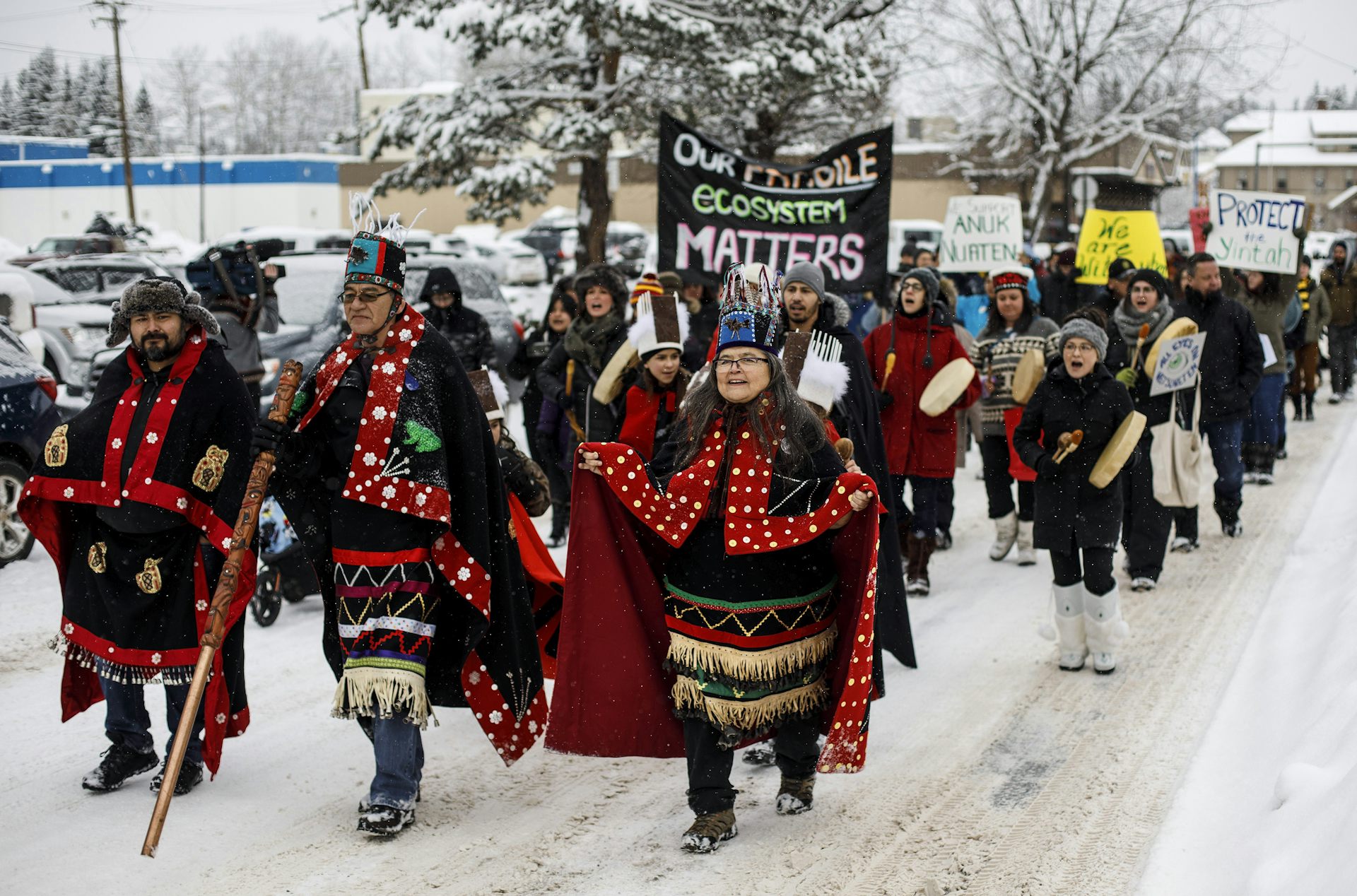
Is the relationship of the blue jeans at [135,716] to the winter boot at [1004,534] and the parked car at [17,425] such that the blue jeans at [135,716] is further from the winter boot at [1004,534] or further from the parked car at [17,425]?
the winter boot at [1004,534]

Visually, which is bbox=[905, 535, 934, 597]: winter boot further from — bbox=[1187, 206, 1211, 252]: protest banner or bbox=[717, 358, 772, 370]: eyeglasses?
bbox=[1187, 206, 1211, 252]: protest banner

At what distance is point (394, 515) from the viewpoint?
182 inches

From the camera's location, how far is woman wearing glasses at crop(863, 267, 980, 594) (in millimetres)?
8445

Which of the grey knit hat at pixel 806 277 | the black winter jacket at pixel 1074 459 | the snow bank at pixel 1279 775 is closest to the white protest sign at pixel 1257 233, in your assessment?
the snow bank at pixel 1279 775

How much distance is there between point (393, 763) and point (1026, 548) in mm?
5582

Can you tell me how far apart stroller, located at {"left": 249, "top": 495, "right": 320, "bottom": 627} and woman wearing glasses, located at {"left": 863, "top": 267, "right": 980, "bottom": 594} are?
3.52m

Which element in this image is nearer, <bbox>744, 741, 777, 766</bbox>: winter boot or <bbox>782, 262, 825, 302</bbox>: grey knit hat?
<bbox>744, 741, 777, 766</bbox>: winter boot

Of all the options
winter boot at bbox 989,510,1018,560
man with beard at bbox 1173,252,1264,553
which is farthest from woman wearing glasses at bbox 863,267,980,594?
man with beard at bbox 1173,252,1264,553

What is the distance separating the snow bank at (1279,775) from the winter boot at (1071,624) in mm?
735

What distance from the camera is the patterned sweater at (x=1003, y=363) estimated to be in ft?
29.0

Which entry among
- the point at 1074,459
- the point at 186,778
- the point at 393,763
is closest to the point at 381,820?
the point at 393,763

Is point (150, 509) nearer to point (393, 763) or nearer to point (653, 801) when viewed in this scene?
point (393, 763)

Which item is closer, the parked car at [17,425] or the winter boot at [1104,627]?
the winter boot at [1104,627]

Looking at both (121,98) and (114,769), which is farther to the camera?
(121,98)
